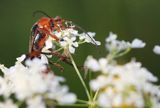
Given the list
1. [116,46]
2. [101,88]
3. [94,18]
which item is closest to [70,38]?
[116,46]

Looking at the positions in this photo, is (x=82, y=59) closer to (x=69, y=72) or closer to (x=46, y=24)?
(x=69, y=72)

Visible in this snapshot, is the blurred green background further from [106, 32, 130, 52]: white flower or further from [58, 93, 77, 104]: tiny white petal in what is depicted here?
[58, 93, 77, 104]: tiny white petal

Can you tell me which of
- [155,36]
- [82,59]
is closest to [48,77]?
[82,59]

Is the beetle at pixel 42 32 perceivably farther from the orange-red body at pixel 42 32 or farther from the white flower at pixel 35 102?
the white flower at pixel 35 102

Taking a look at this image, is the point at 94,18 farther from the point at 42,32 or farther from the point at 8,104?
the point at 8,104

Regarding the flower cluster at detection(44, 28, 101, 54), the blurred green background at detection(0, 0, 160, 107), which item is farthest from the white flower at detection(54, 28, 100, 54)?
the blurred green background at detection(0, 0, 160, 107)

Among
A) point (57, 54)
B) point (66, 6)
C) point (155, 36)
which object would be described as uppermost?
point (66, 6)
